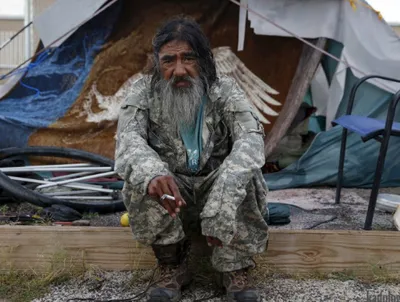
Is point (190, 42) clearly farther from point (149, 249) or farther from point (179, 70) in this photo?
point (149, 249)

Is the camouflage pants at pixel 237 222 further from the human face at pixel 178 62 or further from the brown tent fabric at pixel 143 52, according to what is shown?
the brown tent fabric at pixel 143 52

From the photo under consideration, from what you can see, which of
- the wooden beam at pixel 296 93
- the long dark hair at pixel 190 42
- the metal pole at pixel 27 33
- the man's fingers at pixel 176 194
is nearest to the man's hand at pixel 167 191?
the man's fingers at pixel 176 194

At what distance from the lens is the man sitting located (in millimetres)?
2059

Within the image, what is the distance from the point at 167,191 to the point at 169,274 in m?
0.54

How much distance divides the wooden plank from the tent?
6.31 ft

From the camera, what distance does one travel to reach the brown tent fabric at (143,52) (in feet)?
15.3

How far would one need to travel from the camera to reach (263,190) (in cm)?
217

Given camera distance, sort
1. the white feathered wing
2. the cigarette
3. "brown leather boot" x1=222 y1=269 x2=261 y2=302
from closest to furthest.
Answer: the cigarette
"brown leather boot" x1=222 y1=269 x2=261 y2=302
the white feathered wing

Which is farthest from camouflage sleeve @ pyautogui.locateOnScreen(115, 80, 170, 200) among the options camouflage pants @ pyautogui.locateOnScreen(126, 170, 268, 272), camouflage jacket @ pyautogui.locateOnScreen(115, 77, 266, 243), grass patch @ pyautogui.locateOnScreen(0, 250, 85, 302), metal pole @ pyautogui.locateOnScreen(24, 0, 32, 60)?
metal pole @ pyautogui.locateOnScreen(24, 0, 32, 60)

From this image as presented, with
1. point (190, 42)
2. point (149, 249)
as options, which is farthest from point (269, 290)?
point (190, 42)

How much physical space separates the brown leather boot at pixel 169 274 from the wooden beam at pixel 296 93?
2.46 m

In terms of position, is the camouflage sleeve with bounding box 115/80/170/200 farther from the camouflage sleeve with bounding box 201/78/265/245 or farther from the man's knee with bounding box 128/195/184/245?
the camouflage sleeve with bounding box 201/78/265/245

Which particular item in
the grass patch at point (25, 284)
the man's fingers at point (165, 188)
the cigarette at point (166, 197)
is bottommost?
the grass patch at point (25, 284)

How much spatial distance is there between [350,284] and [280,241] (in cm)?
39
